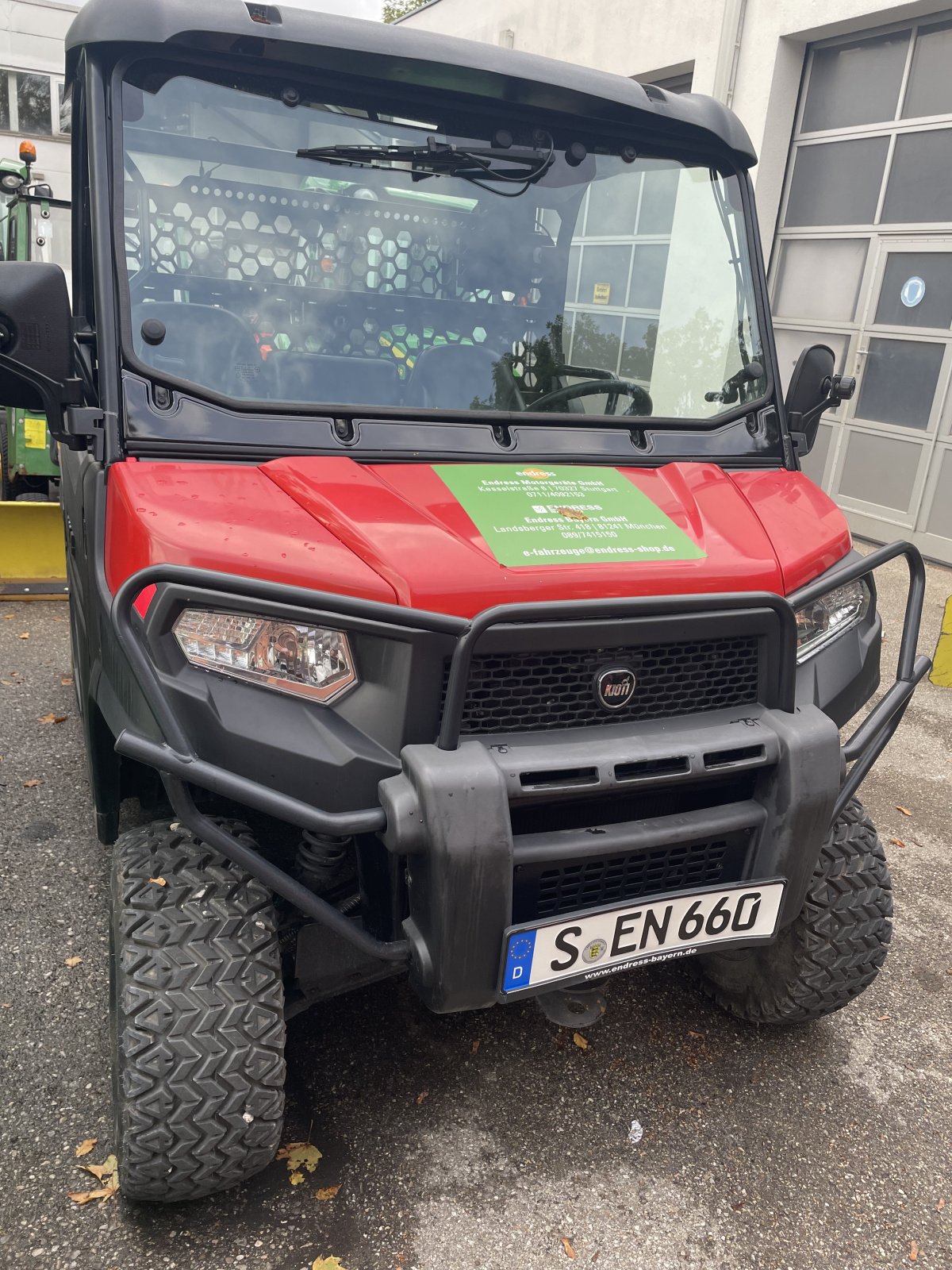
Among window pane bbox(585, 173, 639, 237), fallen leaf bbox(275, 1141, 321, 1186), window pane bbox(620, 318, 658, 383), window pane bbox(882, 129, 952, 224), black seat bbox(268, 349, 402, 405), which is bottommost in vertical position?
fallen leaf bbox(275, 1141, 321, 1186)

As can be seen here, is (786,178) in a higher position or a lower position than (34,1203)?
higher

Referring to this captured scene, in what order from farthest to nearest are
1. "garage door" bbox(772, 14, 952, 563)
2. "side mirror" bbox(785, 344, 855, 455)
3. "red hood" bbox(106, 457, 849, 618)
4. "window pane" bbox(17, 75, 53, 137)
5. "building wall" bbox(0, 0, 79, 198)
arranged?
1. "window pane" bbox(17, 75, 53, 137)
2. "building wall" bbox(0, 0, 79, 198)
3. "garage door" bbox(772, 14, 952, 563)
4. "side mirror" bbox(785, 344, 855, 455)
5. "red hood" bbox(106, 457, 849, 618)

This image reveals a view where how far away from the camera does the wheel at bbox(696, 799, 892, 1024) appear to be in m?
2.58

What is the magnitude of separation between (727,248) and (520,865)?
2067 millimetres

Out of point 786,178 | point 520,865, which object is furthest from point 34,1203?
point 786,178

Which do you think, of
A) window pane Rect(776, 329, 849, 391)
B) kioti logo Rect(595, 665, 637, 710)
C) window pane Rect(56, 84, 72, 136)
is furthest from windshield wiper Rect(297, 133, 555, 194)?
window pane Rect(776, 329, 849, 391)

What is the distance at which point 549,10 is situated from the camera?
12.2m

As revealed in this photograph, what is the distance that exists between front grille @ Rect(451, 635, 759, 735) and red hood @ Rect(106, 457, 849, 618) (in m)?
0.12

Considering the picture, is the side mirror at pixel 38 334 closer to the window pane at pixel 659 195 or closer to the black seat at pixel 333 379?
the black seat at pixel 333 379

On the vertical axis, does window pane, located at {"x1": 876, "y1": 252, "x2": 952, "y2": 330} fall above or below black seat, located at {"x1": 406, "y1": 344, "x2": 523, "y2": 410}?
above

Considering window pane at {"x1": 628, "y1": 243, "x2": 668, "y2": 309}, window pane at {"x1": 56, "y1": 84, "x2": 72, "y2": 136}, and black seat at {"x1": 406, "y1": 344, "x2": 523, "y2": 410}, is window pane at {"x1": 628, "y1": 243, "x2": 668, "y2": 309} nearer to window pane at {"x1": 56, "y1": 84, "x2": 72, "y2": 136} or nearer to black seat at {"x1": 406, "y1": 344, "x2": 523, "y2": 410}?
black seat at {"x1": 406, "y1": 344, "x2": 523, "y2": 410}

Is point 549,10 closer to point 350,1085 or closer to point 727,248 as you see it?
point 727,248

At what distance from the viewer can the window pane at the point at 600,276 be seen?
9.41ft

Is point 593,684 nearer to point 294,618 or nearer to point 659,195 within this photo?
point 294,618
